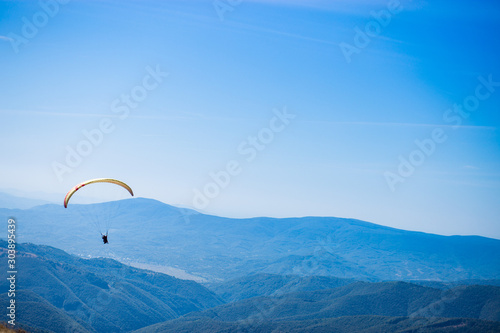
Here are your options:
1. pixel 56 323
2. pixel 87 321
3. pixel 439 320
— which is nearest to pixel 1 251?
pixel 87 321

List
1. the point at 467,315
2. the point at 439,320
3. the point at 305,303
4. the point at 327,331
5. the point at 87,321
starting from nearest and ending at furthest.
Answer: the point at 439,320, the point at 327,331, the point at 467,315, the point at 87,321, the point at 305,303

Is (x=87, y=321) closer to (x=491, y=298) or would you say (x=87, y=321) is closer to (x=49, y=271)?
(x=49, y=271)

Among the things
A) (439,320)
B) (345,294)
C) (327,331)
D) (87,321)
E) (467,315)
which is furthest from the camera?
(345,294)

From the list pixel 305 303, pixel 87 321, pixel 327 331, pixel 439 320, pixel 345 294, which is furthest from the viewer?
pixel 345 294

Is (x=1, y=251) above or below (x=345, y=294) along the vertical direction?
above

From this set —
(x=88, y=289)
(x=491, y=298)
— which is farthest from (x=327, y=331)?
(x=88, y=289)

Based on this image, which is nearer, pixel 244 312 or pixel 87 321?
pixel 87 321

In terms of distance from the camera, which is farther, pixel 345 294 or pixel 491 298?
pixel 345 294

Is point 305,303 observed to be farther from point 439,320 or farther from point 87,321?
point 87,321

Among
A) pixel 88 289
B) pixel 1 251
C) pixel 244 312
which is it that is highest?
pixel 1 251

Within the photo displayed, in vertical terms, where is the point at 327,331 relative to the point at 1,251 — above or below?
below
